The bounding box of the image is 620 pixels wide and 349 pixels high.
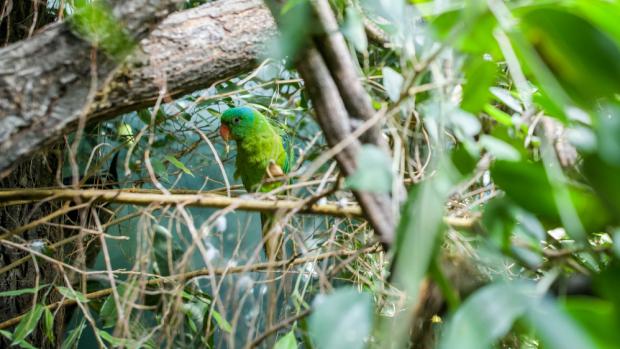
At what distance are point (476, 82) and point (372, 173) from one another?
15 centimetres

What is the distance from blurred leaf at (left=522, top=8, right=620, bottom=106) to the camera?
0.42m

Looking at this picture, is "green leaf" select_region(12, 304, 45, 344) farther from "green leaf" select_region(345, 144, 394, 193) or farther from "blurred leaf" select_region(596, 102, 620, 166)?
"blurred leaf" select_region(596, 102, 620, 166)

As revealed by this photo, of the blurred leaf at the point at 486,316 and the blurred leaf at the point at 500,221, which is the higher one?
the blurred leaf at the point at 486,316

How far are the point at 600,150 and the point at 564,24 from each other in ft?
0.30

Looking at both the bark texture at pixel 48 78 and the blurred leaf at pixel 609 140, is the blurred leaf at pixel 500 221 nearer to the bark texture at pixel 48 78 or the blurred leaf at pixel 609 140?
the blurred leaf at pixel 609 140

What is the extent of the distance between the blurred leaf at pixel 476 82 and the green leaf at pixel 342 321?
0.20m

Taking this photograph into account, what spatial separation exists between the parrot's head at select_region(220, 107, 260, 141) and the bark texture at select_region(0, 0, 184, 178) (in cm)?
101

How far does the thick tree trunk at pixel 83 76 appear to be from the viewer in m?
0.78

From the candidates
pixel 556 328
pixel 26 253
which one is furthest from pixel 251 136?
pixel 556 328

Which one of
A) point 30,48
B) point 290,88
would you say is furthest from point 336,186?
point 290,88

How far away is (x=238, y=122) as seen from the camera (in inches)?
72.1

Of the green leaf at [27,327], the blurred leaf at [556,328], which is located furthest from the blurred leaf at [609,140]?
the green leaf at [27,327]

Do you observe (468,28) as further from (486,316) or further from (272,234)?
(272,234)

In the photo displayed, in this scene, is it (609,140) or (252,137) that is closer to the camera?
(609,140)
